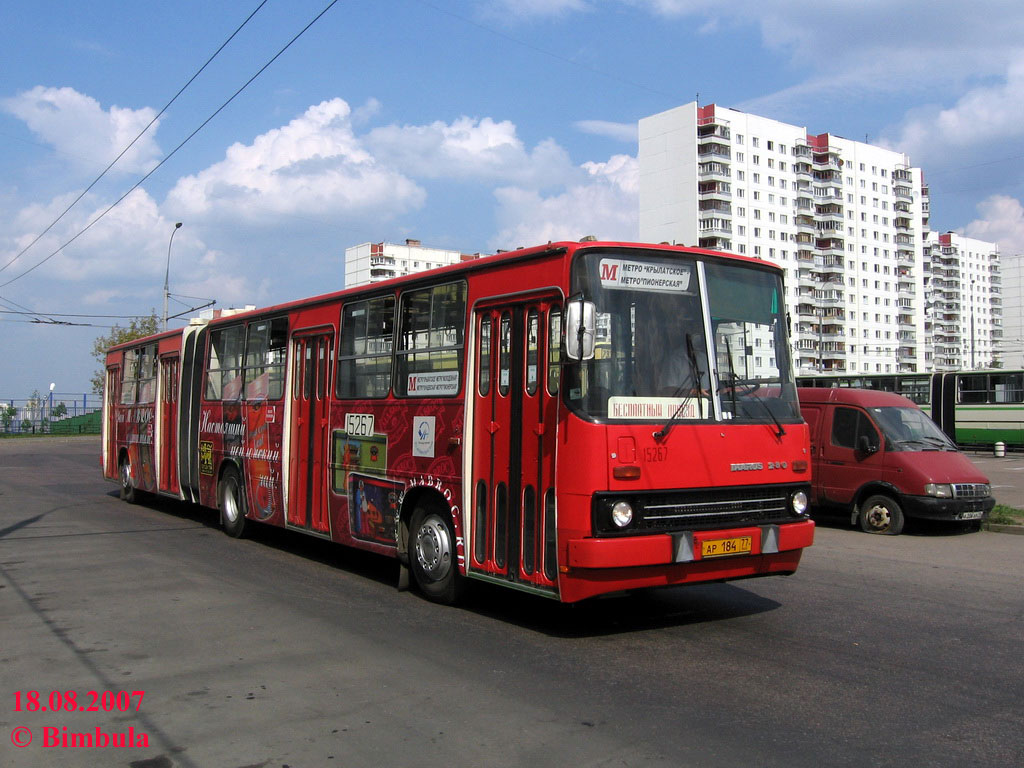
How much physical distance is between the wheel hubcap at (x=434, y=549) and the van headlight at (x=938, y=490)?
8.32 metres

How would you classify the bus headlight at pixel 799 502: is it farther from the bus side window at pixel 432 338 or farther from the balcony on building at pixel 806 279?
the balcony on building at pixel 806 279

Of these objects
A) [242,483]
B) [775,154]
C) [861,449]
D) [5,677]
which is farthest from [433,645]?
[775,154]

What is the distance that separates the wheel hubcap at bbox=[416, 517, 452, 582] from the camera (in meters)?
8.40

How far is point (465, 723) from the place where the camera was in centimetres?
525

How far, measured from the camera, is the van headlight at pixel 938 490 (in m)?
13.5

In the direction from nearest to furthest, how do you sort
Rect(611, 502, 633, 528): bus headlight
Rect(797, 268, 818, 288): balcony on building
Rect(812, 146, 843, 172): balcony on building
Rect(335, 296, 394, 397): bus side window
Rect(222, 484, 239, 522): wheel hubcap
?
Rect(611, 502, 633, 528): bus headlight < Rect(335, 296, 394, 397): bus side window < Rect(222, 484, 239, 522): wheel hubcap < Rect(797, 268, 818, 288): balcony on building < Rect(812, 146, 843, 172): balcony on building

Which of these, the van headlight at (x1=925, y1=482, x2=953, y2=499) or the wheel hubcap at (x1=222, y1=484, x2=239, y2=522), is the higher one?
the van headlight at (x1=925, y1=482, x2=953, y2=499)

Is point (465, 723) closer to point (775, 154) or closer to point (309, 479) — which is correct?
point (309, 479)

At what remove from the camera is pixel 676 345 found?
7.20m

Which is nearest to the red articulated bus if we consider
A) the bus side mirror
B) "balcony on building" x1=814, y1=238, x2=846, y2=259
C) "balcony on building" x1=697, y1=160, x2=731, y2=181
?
the bus side mirror

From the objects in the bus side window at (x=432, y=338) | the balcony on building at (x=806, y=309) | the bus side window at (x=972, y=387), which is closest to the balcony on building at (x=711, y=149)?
the balcony on building at (x=806, y=309)

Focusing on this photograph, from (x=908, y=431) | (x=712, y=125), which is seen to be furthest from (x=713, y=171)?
(x=908, y=431)

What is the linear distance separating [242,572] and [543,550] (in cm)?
471

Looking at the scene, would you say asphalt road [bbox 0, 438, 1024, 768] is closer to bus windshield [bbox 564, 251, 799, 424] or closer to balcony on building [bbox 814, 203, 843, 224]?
bus windshield [bbox 564, 251, 799, 424]
